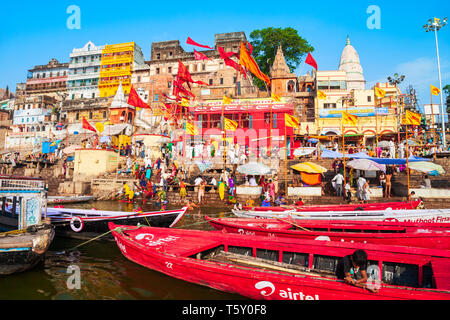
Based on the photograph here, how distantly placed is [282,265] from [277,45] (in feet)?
144

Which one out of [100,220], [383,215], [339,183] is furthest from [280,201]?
[100,220]

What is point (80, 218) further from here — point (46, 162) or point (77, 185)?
point (46, 162)

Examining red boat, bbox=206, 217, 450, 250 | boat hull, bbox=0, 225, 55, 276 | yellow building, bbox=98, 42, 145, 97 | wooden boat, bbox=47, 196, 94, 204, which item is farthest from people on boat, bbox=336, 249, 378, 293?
yellow building, bbox=98, 42, 145, 97

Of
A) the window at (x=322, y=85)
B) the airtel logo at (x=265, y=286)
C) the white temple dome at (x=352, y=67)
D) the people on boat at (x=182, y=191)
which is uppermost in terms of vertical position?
the white temple dome at (x=352, y=67)

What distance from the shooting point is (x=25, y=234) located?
7164 millimetres

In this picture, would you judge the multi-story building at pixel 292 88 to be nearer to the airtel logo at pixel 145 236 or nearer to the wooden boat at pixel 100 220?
the wooden boat at pixel 100 220

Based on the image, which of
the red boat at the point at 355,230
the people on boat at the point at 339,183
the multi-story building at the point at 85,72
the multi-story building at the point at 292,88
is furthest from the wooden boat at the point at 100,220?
the multi-story building at the point at 85,72

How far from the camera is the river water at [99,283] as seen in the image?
18.8ft

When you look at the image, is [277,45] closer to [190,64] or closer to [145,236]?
[190,64]

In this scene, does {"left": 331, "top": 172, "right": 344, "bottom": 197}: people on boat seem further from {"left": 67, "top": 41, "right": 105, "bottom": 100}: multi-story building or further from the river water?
{"left": 67, "top": 41, "right": 105, "bottom": 100}: multi-story building

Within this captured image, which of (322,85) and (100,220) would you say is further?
(322,85)

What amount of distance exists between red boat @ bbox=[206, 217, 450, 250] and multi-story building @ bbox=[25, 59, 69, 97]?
60.7 metres

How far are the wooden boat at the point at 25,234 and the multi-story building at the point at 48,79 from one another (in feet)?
190

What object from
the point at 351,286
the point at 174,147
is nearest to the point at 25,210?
the point at 351,286
